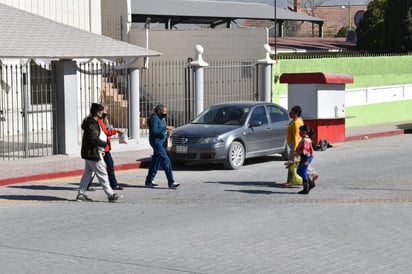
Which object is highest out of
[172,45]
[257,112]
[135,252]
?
[172,45]

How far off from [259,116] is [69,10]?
1017cm

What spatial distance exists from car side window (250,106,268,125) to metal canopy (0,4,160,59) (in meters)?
3.98

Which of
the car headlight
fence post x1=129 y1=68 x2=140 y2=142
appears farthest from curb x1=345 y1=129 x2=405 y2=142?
the car headlight

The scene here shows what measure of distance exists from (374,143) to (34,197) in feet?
45.0

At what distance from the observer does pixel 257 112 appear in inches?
805

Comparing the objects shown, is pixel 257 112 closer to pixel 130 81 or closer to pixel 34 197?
pixel 130 81

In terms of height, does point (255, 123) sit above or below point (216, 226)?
above

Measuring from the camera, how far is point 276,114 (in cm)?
2097

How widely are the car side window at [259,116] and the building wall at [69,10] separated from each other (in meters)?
9.61

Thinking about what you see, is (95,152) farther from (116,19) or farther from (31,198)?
(116,19)

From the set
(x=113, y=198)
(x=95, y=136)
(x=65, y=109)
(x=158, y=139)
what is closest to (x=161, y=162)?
(x=158, y=139)

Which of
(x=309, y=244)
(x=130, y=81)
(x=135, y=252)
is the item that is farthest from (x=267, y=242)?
(x=130, y=81)

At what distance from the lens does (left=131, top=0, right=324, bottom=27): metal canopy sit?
36.2 m

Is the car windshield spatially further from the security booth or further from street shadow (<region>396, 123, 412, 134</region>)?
street shadow (<region>396, 123, 412, 134</region>)
